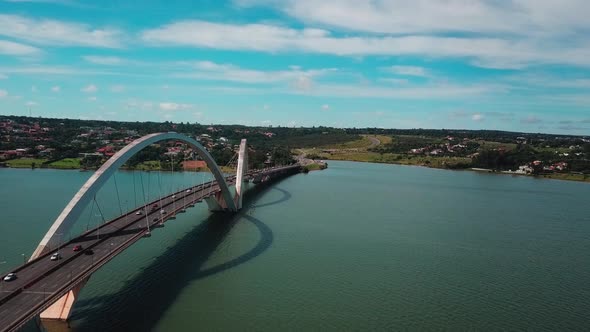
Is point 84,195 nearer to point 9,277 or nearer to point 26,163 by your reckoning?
point 9,277

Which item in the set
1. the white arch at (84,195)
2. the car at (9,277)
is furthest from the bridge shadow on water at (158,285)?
the white arch at (84,195)

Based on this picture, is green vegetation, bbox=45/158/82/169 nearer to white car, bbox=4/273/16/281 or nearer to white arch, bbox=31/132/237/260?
white arch, bbox=31/132/237/260

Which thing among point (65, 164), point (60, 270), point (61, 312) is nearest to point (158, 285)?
point (61, 312)

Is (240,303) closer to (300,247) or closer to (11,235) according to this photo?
(300,247)

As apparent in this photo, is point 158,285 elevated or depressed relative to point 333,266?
elevated

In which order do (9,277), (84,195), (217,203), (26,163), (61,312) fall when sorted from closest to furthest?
1. (9,277)
2. (61,312)
3. (84,195)
4. (217,203)
5. (26,163)

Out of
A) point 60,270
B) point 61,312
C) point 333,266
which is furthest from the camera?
point 333,266
